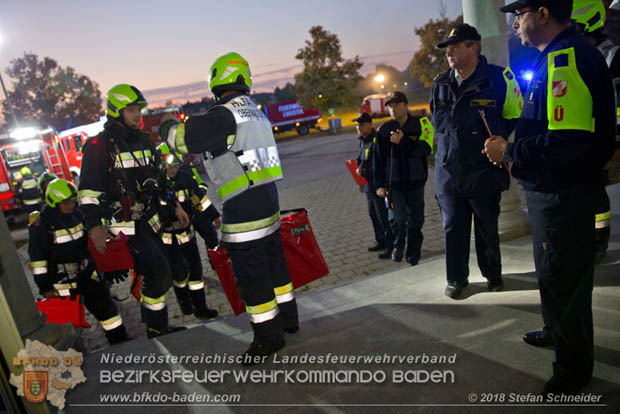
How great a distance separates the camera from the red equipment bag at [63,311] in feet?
12.2

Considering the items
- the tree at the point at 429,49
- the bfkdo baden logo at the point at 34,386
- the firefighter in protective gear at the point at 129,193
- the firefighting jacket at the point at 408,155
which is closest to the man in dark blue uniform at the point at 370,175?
the firefighting jacket at the point at 408,155

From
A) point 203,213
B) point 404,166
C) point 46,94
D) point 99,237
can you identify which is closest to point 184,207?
point 203,213

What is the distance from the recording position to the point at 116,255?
3.55m

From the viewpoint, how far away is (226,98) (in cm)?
285

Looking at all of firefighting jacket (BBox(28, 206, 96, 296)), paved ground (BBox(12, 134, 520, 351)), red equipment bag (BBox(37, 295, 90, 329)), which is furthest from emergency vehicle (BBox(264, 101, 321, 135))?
red equipment bag (BBox(37, 295, 90, 329))

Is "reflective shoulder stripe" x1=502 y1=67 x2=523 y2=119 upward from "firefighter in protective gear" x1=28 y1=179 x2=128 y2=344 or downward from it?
upward

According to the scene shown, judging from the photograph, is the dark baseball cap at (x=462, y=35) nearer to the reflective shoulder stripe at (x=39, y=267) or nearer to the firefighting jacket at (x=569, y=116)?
the firefighting jacket at (x=569, y=116)

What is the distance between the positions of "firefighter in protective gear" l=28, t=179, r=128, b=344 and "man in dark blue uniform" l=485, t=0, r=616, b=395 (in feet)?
13.5

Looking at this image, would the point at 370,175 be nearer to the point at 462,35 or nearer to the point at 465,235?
the point at 465,235

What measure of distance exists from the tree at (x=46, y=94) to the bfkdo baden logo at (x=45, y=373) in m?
51.5

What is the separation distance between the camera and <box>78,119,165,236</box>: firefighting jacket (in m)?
3.43

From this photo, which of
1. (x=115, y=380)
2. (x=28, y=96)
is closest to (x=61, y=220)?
(x=115, y=380)

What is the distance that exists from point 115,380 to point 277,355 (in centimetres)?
123

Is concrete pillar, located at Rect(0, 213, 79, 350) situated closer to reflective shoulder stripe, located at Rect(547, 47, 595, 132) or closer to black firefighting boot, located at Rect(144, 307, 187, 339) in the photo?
black firefighting boot, located at Rect(144, 307, 187, 339)
